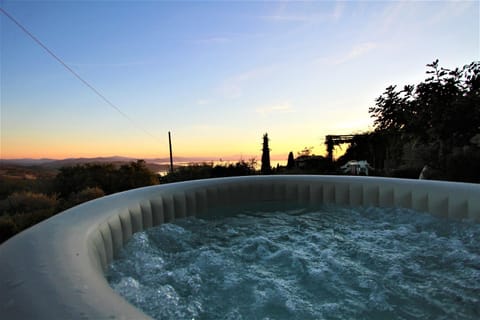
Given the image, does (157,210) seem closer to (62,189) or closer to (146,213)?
(146,213)

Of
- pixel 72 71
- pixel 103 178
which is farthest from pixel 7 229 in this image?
pixel 72 71

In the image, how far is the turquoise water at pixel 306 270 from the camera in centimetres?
136

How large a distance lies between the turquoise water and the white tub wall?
0.73ft

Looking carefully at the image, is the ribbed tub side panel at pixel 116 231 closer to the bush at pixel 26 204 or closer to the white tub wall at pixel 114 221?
the white tub wall at pixel 114 221

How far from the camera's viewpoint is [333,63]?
5.49m

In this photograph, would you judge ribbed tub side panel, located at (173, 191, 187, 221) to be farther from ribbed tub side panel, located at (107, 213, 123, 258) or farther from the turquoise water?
ribbed tub side panel, located at (107, 213, 123, 258)

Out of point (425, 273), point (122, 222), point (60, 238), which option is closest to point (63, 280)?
point (60, 238)

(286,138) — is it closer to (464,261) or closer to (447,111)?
(447,111)

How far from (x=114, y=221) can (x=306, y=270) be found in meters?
1.46

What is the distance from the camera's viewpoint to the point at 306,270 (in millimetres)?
1800

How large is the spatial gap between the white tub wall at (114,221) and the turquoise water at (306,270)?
0.22m

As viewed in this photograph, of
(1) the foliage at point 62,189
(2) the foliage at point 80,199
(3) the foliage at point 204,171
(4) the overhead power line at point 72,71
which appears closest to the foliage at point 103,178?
(1) the foliage at point 62,189

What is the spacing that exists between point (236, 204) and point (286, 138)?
5.72 meters

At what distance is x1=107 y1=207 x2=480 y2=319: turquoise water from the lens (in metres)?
1.36
